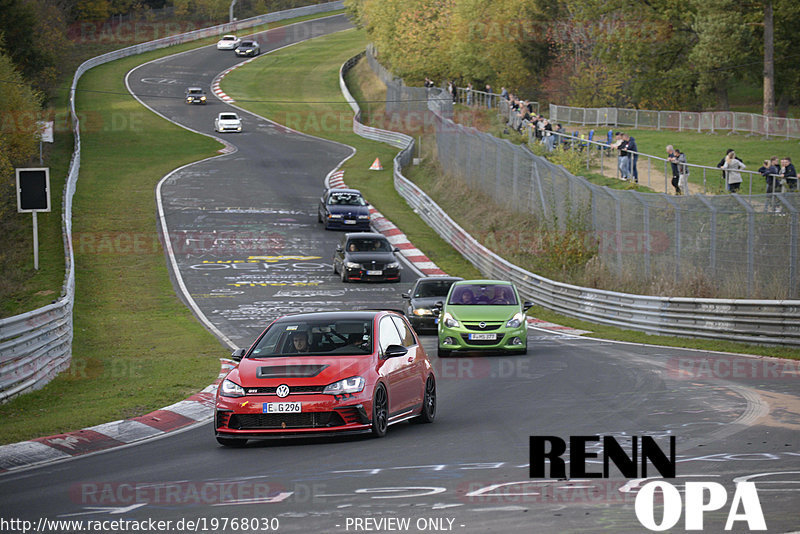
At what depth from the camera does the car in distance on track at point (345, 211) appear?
4581 cm

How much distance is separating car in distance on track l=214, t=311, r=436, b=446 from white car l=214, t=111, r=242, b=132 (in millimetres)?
62813

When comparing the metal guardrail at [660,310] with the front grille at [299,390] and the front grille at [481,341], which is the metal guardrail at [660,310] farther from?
the front grille at [299,390]

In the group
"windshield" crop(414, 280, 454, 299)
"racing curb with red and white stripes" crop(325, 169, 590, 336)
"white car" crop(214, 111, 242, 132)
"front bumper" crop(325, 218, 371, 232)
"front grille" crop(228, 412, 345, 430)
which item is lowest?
"racing curb with red and white stripes" crop(325, 169, 590, 336)

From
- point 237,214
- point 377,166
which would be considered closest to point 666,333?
point 237,214

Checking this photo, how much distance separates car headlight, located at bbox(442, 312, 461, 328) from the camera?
2178 centimetres

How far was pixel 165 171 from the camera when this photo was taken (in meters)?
59.5

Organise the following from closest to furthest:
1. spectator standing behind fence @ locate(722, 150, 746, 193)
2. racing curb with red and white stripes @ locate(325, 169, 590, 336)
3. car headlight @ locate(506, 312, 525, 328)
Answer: car headlight @ locate(506, 312, 525, 328)
racing curb with red and white stripes @ locate(325, 169, 590, 336)
spectator standing behind fence @ locate(722, 150, 746, 193)

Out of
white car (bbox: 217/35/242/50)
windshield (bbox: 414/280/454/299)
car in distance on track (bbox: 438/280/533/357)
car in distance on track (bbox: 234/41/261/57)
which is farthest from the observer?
white car (bbox: 217/35/242/50)

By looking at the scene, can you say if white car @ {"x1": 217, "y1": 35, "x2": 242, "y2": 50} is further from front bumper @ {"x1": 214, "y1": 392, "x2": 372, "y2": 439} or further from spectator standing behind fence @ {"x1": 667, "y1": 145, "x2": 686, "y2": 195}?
front bumper @ {"x1": 214, "y1": 392, "x2": 372, "y2": 439}

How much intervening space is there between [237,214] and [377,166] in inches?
570

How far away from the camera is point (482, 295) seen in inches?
908

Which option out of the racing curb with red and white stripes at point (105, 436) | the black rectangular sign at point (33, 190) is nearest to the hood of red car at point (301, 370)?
the racing curb with red and white stripes at point (105, 436)

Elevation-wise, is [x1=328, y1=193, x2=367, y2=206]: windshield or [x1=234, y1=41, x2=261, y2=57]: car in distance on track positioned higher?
[x1=234, y1=41, x2=261, y2=57]: car in distance on track

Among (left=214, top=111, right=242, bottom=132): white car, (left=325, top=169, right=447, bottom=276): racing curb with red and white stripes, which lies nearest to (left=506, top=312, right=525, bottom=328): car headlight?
(left=325, top=169, right=447, bottom=276): racing curb with red and white stripes
